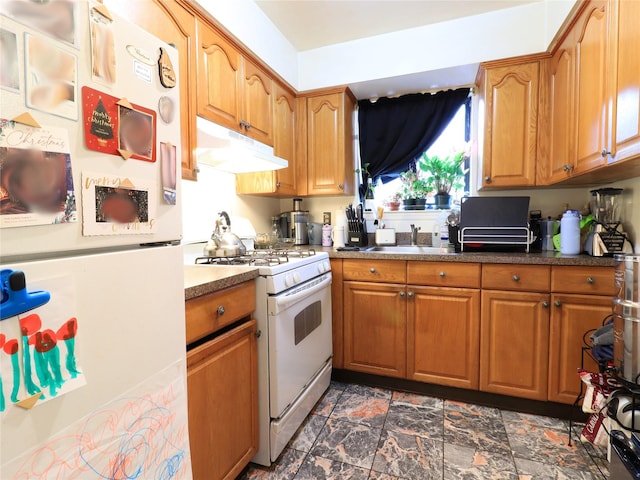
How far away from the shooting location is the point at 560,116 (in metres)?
1.95

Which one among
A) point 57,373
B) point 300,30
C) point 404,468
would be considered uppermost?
point 300,30

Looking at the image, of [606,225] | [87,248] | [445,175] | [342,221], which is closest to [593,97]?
[606,225]

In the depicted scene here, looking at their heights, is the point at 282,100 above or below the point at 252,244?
above

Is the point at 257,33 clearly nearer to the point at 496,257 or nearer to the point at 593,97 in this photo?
the point at 593,97

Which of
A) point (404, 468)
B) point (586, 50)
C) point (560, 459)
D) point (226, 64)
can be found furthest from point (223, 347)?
point (586, 50)

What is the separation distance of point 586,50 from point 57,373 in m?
2.43

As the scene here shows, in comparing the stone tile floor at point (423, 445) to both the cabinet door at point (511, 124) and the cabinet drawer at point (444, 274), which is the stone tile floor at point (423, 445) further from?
the cabinet door at point (511, 124)

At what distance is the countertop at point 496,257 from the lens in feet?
5.67

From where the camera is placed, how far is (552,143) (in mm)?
2041

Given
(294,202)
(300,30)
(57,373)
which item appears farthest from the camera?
(294,202)

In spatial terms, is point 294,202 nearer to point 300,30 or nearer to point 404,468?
point 300,30

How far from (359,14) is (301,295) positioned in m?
1.93

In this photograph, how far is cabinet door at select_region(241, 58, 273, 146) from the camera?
2012mm

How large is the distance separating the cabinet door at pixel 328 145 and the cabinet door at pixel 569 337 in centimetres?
161
